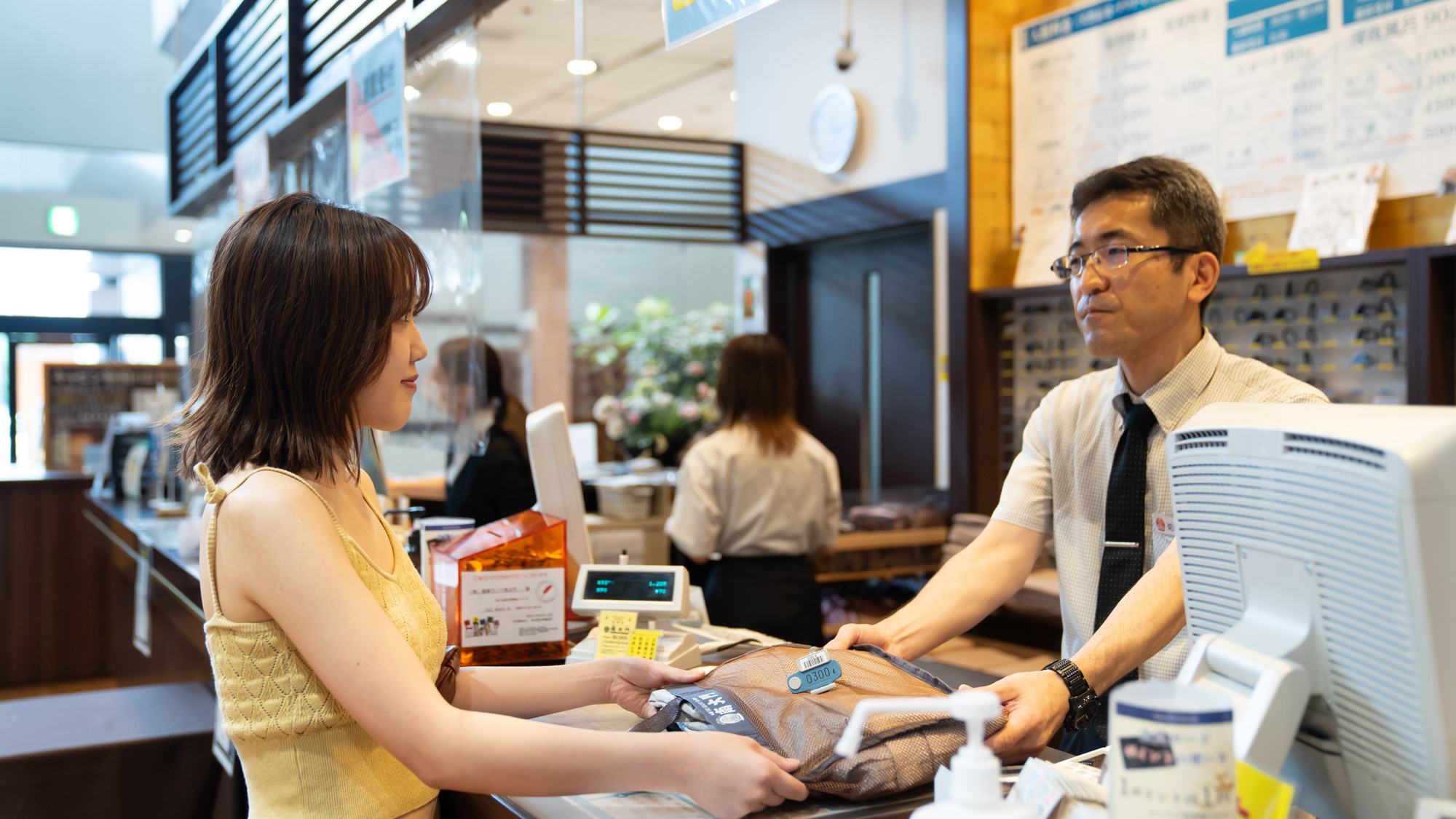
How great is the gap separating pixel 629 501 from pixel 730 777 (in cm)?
397

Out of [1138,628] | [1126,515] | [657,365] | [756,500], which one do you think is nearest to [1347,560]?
[1138,628]

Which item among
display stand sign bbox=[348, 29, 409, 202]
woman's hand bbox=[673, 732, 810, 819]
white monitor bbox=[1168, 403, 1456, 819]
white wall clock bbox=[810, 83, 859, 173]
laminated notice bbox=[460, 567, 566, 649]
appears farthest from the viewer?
white wall clock bbox=[810, 83, 859, 173]

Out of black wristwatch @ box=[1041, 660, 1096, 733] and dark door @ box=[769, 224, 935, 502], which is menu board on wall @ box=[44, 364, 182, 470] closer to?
dark door @ box=[769, 224, 935, 502]

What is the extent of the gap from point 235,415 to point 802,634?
285cm

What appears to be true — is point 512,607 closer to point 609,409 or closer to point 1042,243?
point 1042,243

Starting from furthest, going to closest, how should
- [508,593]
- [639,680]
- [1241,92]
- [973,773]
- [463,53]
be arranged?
1. [1241,92]
2. [463,53]
3. [508,593]
4. [639,680]
5. [973,773]

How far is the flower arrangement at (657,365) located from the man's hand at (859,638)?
3707 mm

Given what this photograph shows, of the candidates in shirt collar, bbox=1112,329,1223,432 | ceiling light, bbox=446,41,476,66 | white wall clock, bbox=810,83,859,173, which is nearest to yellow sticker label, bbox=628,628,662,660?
shirt collar, bbox=1112,329,1223,432

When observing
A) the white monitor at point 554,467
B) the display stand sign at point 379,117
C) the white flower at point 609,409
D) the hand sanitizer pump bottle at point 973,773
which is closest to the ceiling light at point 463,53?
the display stand sign at point 379,117

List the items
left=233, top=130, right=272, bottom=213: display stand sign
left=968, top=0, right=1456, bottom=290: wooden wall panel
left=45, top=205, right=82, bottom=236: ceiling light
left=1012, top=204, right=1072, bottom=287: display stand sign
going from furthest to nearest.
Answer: left=45, top=205, right=82, bottom=236: ceiling light
left=968, top=0, right=1456, bottom=290: wooden wall panel
left=1012, top=204, right=1072, bottom=287: display stand sign
left=233, top=130, right=272, bottom=213: display stand sign

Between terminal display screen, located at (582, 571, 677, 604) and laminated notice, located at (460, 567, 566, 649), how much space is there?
0.06 metres

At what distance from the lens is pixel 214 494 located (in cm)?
125

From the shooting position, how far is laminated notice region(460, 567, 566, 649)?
196 centimetres

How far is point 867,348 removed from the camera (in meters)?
5.76
